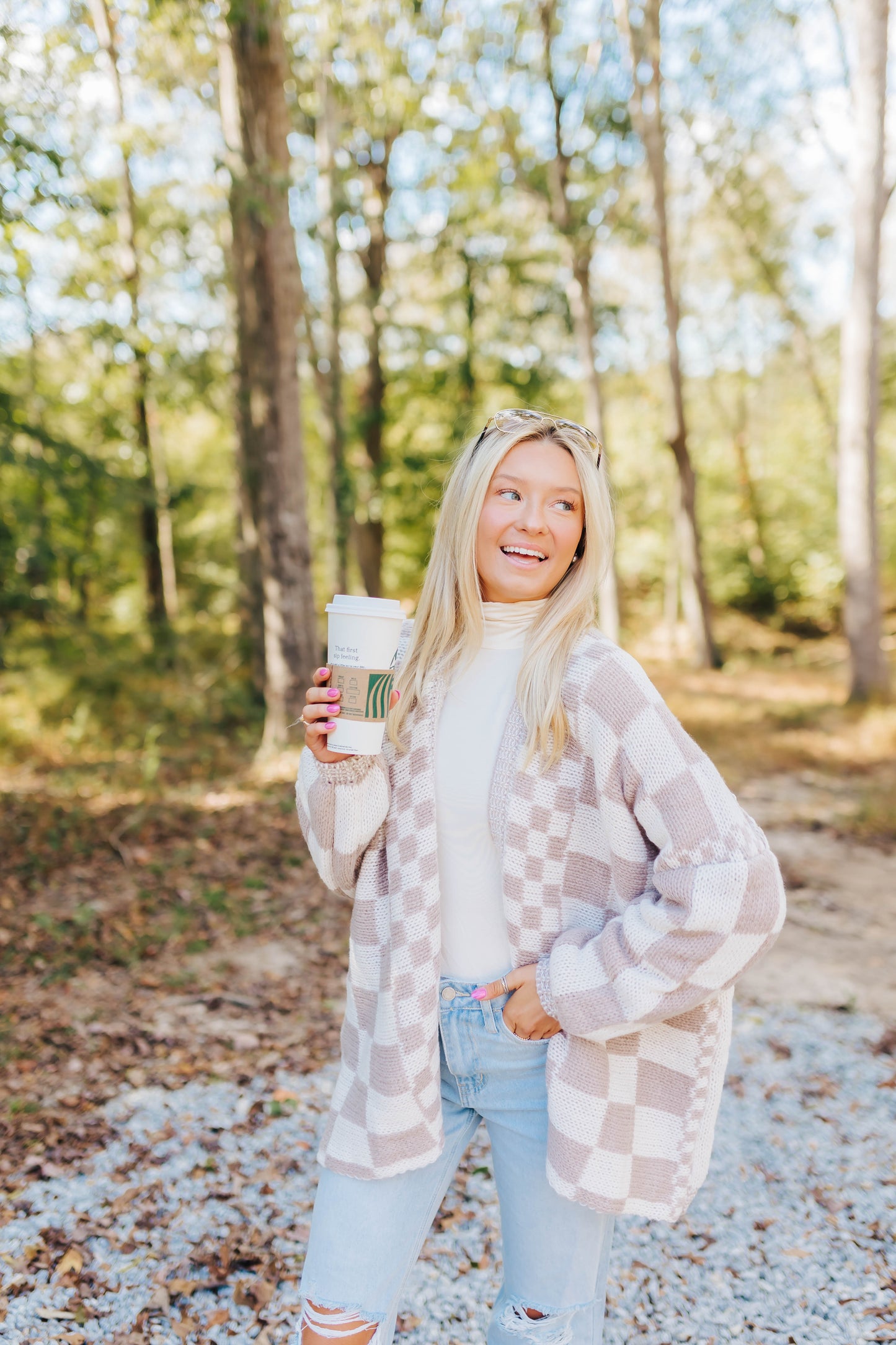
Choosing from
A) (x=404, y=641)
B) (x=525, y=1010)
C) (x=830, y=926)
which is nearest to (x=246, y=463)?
(x=830, y=926)

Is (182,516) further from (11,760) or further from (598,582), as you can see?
(598,582)

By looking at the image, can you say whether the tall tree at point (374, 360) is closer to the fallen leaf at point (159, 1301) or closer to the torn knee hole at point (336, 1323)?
the fallen leaf at point (159, 1301)

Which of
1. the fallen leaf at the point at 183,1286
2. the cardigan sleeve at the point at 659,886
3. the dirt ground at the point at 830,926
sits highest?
the cardigan sleeve at the point at 659,886

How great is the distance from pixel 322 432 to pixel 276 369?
6.06 m

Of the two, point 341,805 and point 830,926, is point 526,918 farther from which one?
point 830,926

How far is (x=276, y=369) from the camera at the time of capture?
8.33 metres

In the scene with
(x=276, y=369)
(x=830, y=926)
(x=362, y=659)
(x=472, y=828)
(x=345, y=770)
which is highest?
(x=276, y=369)

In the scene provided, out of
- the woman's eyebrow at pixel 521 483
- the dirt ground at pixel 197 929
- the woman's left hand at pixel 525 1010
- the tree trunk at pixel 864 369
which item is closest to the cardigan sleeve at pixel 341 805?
the woman's left hand at pixel 525 1010

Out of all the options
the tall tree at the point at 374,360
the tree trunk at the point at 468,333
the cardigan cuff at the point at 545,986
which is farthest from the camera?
the tree trunk at the point at 468,333

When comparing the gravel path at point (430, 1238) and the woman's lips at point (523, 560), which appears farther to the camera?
the gravel path at point (430, 1238)

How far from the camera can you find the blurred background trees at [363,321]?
827 cm

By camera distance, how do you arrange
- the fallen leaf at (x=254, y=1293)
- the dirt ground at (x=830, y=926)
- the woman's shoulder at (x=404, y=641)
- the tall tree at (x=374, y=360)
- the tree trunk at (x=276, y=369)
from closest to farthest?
1. the woman's shoulder at (x=404, y=641)
2. the fallen leaf at (x=254, y=1293)
3. the dirt ground at (x=830, y=926)
4. the tree trunk at (x=276, y=369)
5. the tall tree at (x=374, y=360)

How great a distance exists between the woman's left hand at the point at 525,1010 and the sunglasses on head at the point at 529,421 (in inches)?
39.9

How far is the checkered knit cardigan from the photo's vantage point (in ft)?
4.81
